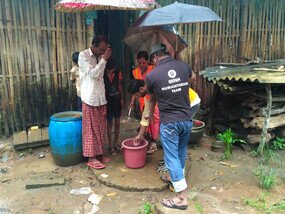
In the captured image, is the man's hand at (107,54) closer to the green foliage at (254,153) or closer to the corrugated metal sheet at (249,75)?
the corrugated metal sheet at (249,75)

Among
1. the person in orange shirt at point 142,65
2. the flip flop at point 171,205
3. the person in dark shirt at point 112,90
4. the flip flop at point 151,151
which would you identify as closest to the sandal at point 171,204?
the flip flop at point 171,205

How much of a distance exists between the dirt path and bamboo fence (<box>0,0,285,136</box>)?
1.16 meters

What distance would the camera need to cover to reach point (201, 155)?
6031mm

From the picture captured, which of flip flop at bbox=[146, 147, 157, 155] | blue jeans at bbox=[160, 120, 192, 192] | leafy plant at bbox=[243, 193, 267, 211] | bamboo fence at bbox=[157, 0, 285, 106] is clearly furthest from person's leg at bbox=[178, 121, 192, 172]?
bamboo fence at bbox=[157, 0, 285, 106]

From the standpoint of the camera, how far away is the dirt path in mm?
4305

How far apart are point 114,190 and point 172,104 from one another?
167 cm

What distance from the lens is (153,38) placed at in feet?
18.2

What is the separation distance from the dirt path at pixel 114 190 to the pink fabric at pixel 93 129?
0.40 meters

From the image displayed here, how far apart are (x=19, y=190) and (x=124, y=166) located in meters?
1.65

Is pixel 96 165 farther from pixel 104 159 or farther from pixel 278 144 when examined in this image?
pixel 278 144

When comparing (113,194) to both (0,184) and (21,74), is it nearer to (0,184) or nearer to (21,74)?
(0,184)

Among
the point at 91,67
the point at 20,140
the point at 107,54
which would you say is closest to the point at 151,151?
the point at 91,67

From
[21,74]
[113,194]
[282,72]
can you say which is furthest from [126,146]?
[282,72]

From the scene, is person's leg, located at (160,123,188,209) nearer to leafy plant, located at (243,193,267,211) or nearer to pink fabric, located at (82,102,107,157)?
leafy plant, located at (243,193,267,211)
